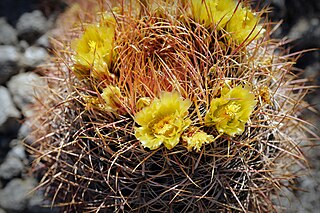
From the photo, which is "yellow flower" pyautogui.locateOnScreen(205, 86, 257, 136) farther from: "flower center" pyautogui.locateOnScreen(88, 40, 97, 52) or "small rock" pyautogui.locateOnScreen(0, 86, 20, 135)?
"small rock" pyautogui.locateOnScreen(0, 86, 20, 135)

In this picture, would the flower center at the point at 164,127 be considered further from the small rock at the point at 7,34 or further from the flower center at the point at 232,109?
the small rock at the point at 7,34

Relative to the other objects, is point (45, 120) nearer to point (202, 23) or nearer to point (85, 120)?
point (85, 120)

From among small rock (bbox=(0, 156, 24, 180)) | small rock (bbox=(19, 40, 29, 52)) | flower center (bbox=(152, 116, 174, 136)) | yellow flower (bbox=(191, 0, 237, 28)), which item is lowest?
small rock (bbox=(0, 156, 24, 180))

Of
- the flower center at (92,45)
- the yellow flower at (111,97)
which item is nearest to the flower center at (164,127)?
the yellow flower at (111,97)

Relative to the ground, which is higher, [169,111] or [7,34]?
[169,111]

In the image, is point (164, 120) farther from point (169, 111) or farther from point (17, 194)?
point (17, 194)

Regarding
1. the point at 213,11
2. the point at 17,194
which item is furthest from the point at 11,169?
the point at 213,11

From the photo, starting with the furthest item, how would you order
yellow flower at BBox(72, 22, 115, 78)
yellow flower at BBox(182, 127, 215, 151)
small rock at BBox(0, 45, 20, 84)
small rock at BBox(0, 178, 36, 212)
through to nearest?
small rock at BBox(0, 45, 20, 84) → small rock at BBox(0, 178, 36, 212) → yellow flower at BBox(72, 22, 115, 78) → yellow flower at BBox(182, 127, 215, 151)

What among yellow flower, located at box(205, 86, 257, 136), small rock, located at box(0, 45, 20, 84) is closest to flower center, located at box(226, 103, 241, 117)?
yellow flower, located at box(205, 86, 257, 136)
